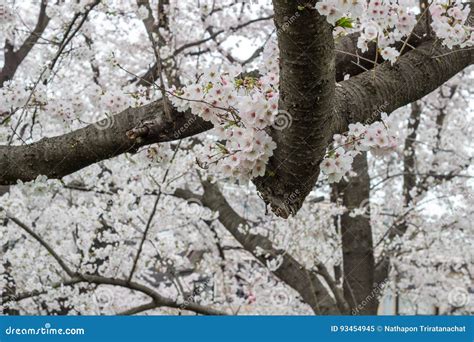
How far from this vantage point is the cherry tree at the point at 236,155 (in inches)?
78.4

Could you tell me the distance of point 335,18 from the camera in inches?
59.9

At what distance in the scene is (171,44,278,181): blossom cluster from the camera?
188 centimetres

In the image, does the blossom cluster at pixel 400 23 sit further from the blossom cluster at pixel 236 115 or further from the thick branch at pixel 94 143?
the thick branch at pixel 94 143

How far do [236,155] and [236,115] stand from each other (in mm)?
187

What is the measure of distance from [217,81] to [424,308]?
13.7 m

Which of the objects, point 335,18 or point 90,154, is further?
point 90,154

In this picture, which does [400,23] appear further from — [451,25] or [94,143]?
[94,143]

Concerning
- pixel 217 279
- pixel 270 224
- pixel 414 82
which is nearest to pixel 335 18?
pixel 414 82

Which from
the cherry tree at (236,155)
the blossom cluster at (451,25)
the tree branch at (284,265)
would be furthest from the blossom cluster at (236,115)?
the tree branch at (284,265)

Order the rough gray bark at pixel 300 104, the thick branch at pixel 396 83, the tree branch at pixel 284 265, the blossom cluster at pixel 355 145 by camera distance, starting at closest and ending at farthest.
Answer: the rough gray bark at pixel 300 104, the blossom cluster at pixel 355 145, the thick branch at pixel 396 83, the tree branch at pixel 284 265

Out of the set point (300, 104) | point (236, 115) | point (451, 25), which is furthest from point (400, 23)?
point (300, 104)

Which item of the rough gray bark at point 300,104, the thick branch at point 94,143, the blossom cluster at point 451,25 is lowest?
the rough gray bark at point 300,104

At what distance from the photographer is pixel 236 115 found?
2.06 metres

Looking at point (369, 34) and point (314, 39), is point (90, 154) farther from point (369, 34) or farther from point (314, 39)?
point (369, 34)
